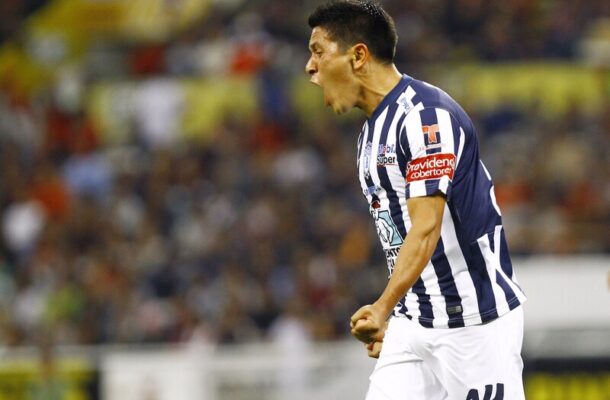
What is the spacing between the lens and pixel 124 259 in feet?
47.8

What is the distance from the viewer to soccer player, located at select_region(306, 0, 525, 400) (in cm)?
529

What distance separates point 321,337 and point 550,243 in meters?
2.57

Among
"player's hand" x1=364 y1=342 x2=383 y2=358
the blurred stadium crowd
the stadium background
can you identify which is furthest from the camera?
the blurred stadium crowd

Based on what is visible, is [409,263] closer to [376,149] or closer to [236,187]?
[376,149]

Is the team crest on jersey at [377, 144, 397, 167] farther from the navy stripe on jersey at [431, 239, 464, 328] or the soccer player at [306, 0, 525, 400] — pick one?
the navy stripe on jersey at [431, 239, 464, 328]

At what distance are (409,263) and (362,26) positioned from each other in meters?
1.02

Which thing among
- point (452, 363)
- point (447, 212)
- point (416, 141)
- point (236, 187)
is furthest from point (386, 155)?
point (236, 187)

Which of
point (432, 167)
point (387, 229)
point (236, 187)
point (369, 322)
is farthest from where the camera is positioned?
point (236, 187)

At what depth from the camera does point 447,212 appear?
5.33 m

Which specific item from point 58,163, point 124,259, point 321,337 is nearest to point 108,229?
point 124,259

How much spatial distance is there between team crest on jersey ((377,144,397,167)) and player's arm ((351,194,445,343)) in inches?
9.8

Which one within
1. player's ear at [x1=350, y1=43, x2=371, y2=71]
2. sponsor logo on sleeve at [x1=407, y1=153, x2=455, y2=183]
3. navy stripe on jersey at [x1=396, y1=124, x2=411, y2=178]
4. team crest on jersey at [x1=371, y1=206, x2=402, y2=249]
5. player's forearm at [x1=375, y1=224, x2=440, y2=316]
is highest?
player's ear at [x1=350, y1=43, x2=371, y2=71]

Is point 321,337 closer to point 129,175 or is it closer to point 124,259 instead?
point 124,259

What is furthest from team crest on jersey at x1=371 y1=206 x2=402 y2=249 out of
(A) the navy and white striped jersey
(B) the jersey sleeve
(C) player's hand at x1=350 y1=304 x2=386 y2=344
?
(C) player's hand at x1=350 y1=304 x2=386 y2=344
